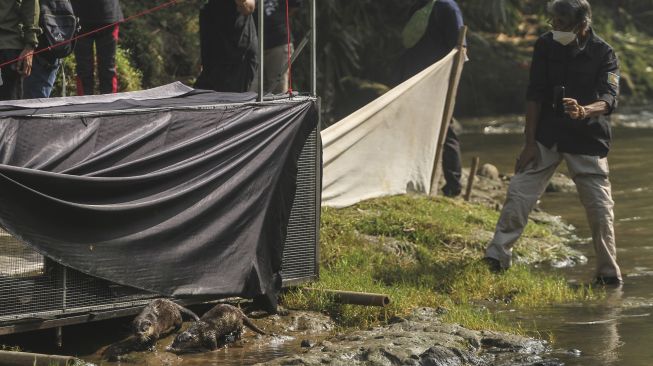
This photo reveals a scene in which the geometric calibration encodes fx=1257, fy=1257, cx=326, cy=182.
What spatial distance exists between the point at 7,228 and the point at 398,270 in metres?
3.49

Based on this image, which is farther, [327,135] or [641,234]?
[641,234]

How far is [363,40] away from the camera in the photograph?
64.3 feet

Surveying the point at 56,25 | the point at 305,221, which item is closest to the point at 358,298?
the point at 305,221

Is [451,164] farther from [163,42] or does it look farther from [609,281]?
[163,42]

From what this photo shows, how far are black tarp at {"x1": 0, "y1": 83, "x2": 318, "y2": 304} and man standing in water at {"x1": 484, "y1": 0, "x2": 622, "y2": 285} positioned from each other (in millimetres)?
2015

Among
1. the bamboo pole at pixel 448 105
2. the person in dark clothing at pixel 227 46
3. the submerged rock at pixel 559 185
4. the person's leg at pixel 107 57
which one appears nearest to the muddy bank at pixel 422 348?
the person in dark clothing at pixel 227 46

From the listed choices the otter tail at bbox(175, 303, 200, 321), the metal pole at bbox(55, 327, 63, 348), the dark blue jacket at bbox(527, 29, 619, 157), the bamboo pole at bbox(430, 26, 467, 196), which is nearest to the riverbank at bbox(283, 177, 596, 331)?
the bamboo pole at bbox(430, 26, 467, 196)

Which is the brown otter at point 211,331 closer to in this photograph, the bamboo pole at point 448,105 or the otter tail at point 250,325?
the otter tail at point 250,325

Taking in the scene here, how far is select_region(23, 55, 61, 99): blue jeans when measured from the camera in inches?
341

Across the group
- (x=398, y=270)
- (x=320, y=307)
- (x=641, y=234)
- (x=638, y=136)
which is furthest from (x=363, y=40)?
(x=320, y=307)

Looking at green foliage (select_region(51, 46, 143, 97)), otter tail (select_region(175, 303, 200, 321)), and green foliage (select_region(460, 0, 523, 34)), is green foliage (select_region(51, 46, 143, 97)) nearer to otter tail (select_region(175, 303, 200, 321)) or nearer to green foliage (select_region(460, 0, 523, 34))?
otter tail (select_region(175, 303, 200, 321))

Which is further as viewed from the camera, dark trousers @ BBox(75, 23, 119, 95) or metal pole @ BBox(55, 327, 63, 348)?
dark trousers @ BBox(75, 23, 119, 95)

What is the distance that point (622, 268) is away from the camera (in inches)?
381

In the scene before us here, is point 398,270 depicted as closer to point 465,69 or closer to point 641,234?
point 641,234
